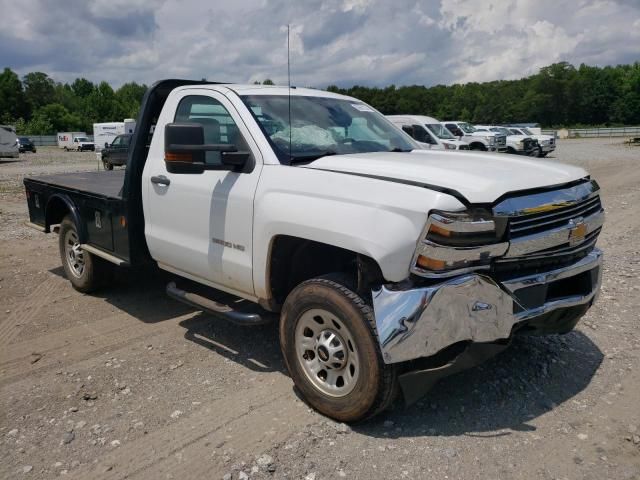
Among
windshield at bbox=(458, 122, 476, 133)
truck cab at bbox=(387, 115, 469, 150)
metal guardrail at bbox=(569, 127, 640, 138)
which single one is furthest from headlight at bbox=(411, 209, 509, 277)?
metal guardrail at bbox=(569, 127, 640, 138)

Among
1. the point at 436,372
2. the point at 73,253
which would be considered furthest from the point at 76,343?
the point at 436,372

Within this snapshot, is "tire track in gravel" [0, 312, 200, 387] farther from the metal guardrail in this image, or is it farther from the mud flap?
the metal guardrail

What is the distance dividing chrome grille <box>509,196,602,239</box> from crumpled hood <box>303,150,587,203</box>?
6.5 inches

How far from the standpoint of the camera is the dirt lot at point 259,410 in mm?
3074

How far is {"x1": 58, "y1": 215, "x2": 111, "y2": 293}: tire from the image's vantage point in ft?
19.6

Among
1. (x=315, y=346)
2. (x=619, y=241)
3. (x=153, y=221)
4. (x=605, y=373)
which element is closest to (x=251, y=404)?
(x=315, y=346)

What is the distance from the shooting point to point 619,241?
326 inches

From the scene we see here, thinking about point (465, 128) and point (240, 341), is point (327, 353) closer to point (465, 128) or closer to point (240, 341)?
point (240, 341)

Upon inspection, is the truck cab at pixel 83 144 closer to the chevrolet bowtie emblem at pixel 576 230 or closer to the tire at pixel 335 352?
the tire at pixel 335 352

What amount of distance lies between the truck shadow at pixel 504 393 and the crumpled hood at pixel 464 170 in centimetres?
140

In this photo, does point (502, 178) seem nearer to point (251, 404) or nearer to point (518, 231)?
point (518, 231)

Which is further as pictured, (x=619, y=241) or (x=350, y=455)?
(x=619, y=241)

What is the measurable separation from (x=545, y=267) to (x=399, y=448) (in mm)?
1382

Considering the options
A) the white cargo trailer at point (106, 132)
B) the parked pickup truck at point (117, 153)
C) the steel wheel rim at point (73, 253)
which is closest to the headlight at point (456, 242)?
the steel wheel rim at point (73, 253)
